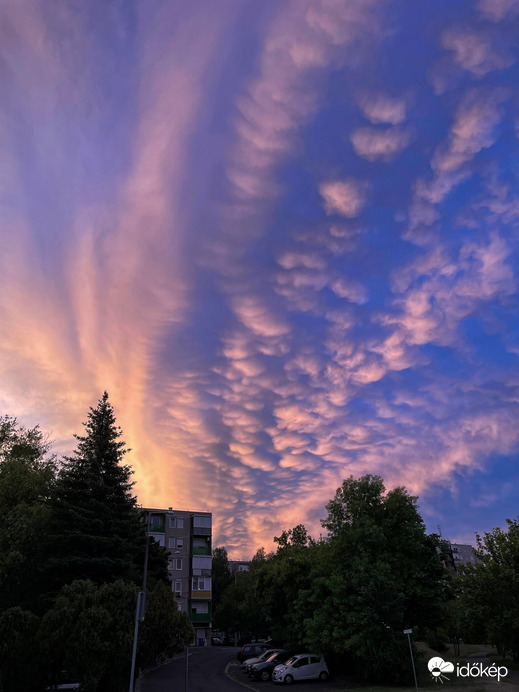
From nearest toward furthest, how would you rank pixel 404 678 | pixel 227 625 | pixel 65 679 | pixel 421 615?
pixel 65 679 < pixel 404 678 < pixel 421 615 < pixel 227 625

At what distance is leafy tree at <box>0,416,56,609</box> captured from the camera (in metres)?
29.6

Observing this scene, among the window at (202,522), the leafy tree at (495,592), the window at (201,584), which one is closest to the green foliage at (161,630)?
the leafy tree at (495,592)

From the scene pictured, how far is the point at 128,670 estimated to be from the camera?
78.9 feet

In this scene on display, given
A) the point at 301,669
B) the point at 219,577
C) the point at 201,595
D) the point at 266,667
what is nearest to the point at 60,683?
the point at 266,667

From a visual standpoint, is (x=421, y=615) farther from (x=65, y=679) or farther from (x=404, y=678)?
(x=65, y=679)

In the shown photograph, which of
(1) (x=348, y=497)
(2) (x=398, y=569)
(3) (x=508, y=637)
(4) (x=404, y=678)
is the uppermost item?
(1) (x=348, y=497)

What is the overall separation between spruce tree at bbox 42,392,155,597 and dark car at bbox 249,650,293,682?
34.4ft

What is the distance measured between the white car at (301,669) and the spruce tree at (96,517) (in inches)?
435

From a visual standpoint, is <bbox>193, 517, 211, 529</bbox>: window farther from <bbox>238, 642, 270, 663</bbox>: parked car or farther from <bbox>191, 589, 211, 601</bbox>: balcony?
<bbox>238, 642, 270, 663</bbox>: parked car

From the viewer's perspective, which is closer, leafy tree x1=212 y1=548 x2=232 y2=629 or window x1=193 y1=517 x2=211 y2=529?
window x1=193 y1=517 x2=211 y2=529

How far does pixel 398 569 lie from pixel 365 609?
4.24 meters

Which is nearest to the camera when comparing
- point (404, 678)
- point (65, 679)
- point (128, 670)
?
point (128, 670)

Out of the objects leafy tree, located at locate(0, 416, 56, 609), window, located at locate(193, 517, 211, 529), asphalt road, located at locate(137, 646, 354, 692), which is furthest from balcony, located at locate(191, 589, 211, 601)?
leafy tree, located at locate(0, 416, 56, 609)

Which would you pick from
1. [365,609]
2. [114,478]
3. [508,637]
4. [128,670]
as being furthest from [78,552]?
[508,637]
